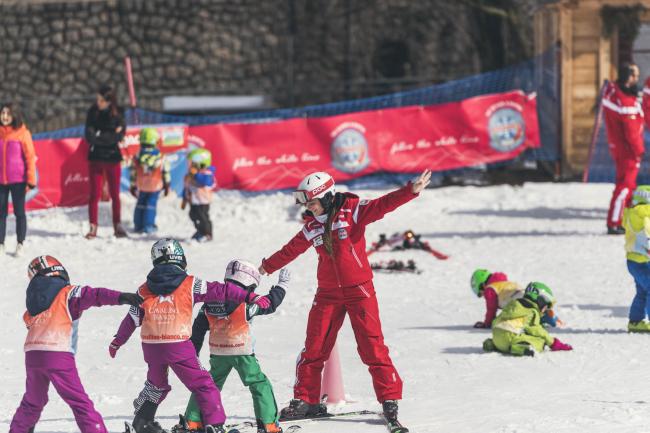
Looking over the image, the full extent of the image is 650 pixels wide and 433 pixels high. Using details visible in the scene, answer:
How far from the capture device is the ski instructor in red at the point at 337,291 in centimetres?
855

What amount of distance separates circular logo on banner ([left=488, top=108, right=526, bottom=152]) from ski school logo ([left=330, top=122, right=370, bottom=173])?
1.87 metres

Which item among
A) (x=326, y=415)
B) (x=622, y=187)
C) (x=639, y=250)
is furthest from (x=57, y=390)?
(x=622, y=187)

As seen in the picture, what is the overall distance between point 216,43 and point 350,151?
Result: 8.17 meters

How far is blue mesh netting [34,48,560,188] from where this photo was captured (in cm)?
2056

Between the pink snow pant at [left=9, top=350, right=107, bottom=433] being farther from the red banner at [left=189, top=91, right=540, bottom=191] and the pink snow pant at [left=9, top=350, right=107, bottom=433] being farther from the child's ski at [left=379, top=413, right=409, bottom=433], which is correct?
the red banner at [left=189, top=91, right=540, bottom=191]

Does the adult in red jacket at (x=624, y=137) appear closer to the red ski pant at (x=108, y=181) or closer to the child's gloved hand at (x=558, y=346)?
the red ski pant at (x=108, y=181)

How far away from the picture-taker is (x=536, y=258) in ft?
50.2

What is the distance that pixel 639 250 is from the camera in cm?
1130

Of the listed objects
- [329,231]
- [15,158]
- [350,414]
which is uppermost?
[329,231]

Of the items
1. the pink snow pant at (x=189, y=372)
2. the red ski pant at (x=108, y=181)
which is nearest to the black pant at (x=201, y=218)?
the red ski pant at (x=108, y=181)

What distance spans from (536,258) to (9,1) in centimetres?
1472

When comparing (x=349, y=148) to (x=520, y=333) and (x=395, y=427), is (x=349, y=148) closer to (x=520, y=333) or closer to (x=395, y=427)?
(x=520, y=333)

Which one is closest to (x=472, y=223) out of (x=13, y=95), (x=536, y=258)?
(x=536, y=258)

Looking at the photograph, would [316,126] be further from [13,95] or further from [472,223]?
[13,95]
